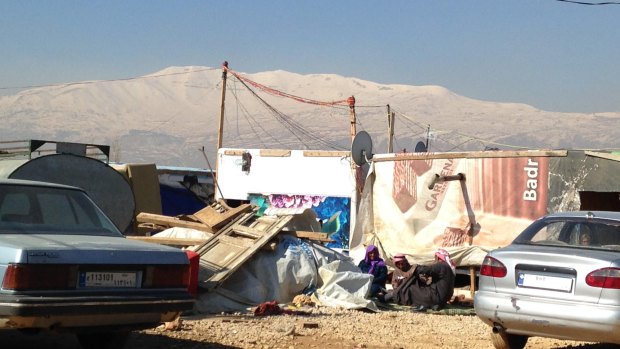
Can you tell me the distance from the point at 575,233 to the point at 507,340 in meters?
1.21

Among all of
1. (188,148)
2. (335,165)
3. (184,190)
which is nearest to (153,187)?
(335,165)

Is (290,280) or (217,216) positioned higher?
(217,216)

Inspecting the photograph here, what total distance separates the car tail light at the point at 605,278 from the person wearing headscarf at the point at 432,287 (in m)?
4.83

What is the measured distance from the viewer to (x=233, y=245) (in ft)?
36.6

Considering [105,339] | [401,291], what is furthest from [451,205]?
[105,339]

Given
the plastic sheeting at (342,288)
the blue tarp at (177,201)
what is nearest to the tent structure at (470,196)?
the plastic sheeting at (342,288)

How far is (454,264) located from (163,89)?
160921 mm

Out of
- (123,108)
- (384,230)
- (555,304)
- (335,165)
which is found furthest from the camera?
(123,108)

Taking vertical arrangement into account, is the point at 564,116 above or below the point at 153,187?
above

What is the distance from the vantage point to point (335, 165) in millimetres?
20578

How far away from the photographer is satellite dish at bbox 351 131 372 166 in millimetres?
16953

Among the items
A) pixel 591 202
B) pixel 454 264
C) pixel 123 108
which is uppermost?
pixel 123 108

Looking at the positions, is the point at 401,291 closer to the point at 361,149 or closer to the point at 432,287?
the point at 432,287

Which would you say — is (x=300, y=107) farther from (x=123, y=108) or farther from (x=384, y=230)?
(x=384, y=230)
